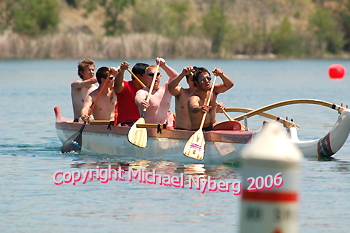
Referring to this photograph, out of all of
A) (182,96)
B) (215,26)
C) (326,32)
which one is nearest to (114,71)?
(182,96)

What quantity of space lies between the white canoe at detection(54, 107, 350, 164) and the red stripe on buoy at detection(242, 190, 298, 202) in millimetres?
6068

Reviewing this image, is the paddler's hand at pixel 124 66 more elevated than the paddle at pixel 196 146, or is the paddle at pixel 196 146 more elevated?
the paddler's hand at pixel 124 66

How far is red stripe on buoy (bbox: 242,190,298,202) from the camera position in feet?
11.6

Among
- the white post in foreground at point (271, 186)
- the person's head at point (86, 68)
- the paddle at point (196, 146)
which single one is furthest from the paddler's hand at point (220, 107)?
the white post in foreground at point (271, 186)

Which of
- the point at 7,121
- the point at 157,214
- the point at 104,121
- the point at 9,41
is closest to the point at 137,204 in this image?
the point at 157,214

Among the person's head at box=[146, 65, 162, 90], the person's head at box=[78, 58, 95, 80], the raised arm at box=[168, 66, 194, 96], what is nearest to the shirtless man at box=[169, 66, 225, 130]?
the raised arm at box=[168, 66, 194, 96]

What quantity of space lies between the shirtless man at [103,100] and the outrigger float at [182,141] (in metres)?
0.33

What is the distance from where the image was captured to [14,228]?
6.89 meters

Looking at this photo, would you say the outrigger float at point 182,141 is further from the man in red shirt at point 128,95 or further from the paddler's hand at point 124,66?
the paddler's hand at point 124,66

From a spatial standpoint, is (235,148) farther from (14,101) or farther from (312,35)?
(312,35)

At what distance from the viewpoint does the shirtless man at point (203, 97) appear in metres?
9.92

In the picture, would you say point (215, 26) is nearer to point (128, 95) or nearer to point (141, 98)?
point (128, 95)

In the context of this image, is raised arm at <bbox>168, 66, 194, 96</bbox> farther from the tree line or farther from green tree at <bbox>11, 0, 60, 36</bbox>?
green tree at <bbox>11, 0, 60, 36</bbox>

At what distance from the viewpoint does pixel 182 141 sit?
10328 mm
